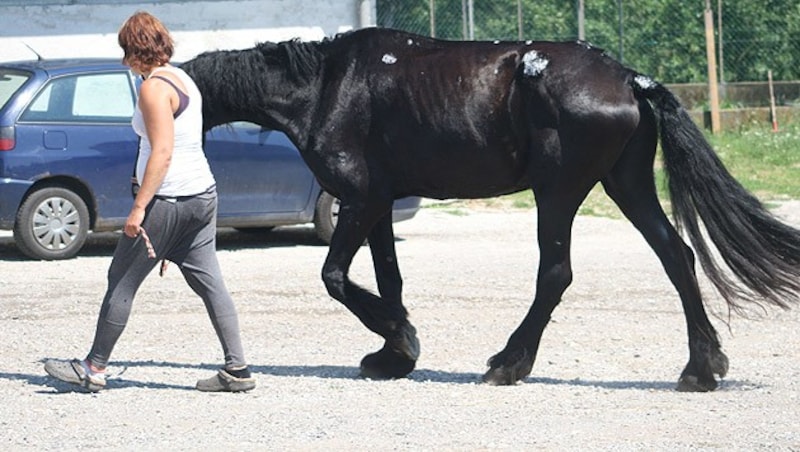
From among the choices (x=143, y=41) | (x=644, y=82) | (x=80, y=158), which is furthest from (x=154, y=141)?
(x=80, y=158)

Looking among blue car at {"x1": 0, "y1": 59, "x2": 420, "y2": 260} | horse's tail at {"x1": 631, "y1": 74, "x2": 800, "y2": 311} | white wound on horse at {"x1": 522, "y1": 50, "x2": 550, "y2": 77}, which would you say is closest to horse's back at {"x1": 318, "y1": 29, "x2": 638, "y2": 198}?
white wound on horse at {"x1": 522, "y1": 50, "x2": 550, "y2": 77}

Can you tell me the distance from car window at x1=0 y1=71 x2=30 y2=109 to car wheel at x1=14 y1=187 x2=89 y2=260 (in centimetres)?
87

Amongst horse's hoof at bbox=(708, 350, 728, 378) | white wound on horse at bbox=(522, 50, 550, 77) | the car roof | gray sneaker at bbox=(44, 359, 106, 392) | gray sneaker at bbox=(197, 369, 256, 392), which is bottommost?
horse's hoof at bbox=(708, 350, 728, 378)

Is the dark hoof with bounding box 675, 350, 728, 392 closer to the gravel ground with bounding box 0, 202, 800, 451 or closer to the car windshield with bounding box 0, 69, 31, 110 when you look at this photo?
the gravel ground with bounding box 0, 202, 800, 451

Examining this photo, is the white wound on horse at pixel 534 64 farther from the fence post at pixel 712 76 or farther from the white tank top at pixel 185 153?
the fence post at pixel 712 76

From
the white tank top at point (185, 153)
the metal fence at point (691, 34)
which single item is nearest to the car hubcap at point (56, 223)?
the white tank top at point (185, 153)

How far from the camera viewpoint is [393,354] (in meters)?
8.36

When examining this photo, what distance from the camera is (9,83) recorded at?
13.5 metres

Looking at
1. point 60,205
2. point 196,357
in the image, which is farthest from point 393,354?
point 60,205

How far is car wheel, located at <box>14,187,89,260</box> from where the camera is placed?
13211mm

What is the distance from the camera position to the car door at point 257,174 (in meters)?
13.9

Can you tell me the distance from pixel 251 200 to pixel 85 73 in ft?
6.06

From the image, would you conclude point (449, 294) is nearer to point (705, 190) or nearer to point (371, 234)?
point (371, 234)

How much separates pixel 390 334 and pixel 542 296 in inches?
33.0
